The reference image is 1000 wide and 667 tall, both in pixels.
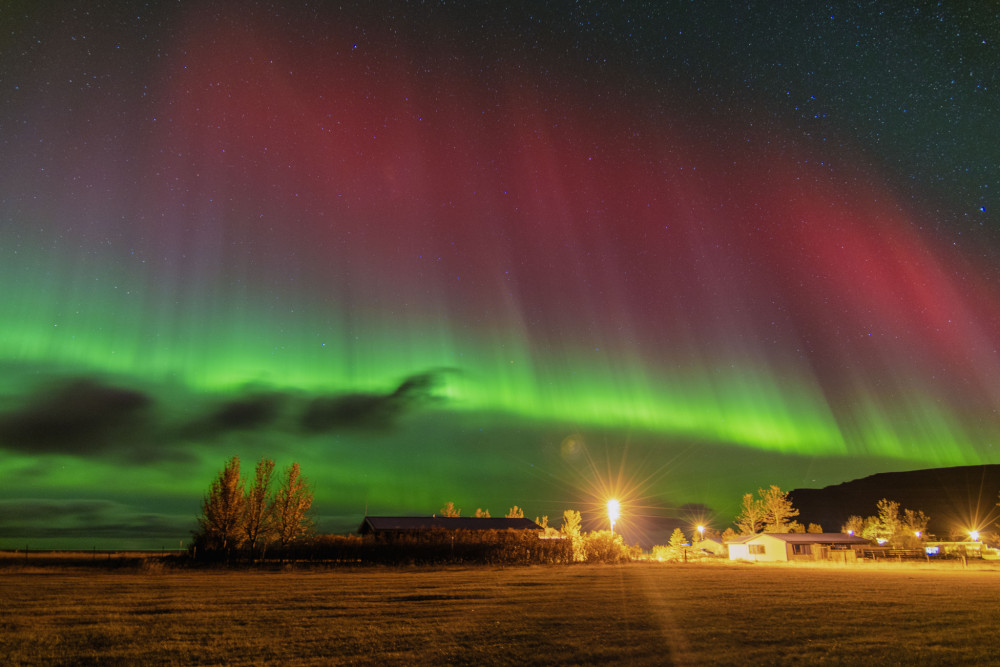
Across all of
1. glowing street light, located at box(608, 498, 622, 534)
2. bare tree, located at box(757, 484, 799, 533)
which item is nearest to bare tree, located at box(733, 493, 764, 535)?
bare tree, located at box(757, 484, 799, 533)

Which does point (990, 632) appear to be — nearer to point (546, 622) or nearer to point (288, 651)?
point (546, 622)

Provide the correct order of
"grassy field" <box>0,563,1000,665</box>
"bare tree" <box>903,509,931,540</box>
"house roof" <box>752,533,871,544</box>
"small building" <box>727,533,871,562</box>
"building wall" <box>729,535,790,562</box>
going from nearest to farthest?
"grassy field" <box>0,563,1000,665</box>
"small building" <box>727,533,871,562</box>
"building wall" <box>729,535,790,562</box>
"house roof" <box>752,533,871,544</box>
"bare tree" <box>903,509,931,540</box>

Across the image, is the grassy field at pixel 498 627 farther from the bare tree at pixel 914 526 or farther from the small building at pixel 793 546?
the bare tree at pixel 914 526

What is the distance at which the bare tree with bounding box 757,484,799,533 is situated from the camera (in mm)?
115875

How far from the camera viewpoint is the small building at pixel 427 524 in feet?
262

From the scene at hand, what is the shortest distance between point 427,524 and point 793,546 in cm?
5751

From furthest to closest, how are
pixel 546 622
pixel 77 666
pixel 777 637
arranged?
pixel 546 622, pixel 777 637, pixel 77 666

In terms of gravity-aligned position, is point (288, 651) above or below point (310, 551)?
above

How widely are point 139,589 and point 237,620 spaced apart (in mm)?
14721

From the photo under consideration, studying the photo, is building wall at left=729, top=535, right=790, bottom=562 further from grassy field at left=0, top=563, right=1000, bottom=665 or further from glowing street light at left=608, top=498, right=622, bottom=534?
grassy field at left=0, top=563, right=1000, bottom=665

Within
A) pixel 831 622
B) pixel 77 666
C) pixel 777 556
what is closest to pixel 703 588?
pixel 831 622

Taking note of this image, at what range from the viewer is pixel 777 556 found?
9469 cm

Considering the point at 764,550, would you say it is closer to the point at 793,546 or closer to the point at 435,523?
the point at 793,546

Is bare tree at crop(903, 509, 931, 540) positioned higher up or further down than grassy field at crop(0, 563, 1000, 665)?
further down
